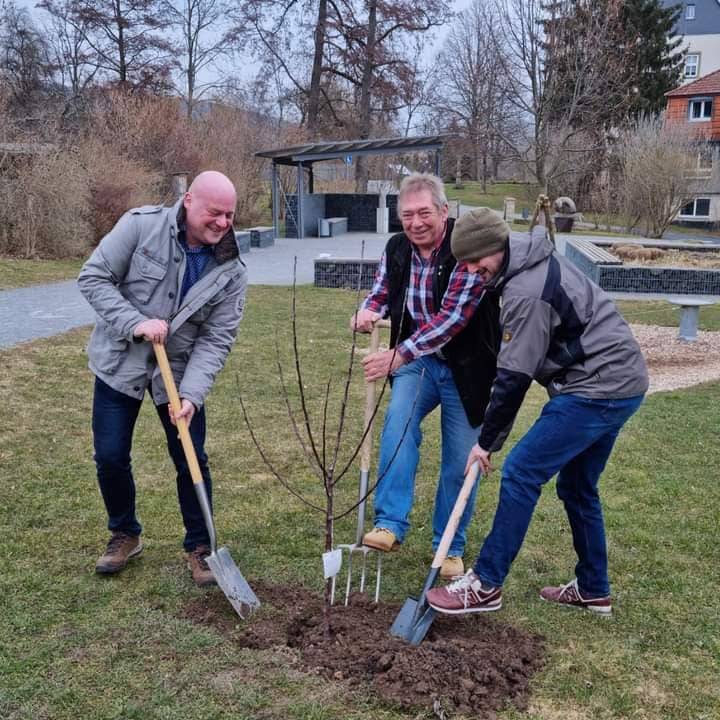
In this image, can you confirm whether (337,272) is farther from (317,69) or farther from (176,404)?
(317,69)

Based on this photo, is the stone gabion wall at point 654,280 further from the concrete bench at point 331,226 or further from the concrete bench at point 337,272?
the concrete bench at point 331,226

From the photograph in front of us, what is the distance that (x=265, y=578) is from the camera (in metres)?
3.71

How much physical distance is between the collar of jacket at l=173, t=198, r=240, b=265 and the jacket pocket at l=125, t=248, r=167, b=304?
144mm

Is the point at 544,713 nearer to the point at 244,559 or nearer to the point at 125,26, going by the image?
the point at 244,559

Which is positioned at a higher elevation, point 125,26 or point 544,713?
point 125,26

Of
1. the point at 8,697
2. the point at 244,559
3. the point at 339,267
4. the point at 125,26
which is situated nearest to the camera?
the point at 8,697

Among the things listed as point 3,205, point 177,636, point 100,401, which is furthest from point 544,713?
point 3,205

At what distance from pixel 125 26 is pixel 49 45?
3.65 meters

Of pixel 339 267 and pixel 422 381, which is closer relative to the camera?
pixel 422 381

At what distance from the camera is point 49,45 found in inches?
1265

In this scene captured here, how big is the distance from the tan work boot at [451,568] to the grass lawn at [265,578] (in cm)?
19

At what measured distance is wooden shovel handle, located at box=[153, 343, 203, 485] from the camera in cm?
327

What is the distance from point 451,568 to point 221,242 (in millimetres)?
1757

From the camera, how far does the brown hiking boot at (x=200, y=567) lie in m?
3.56
